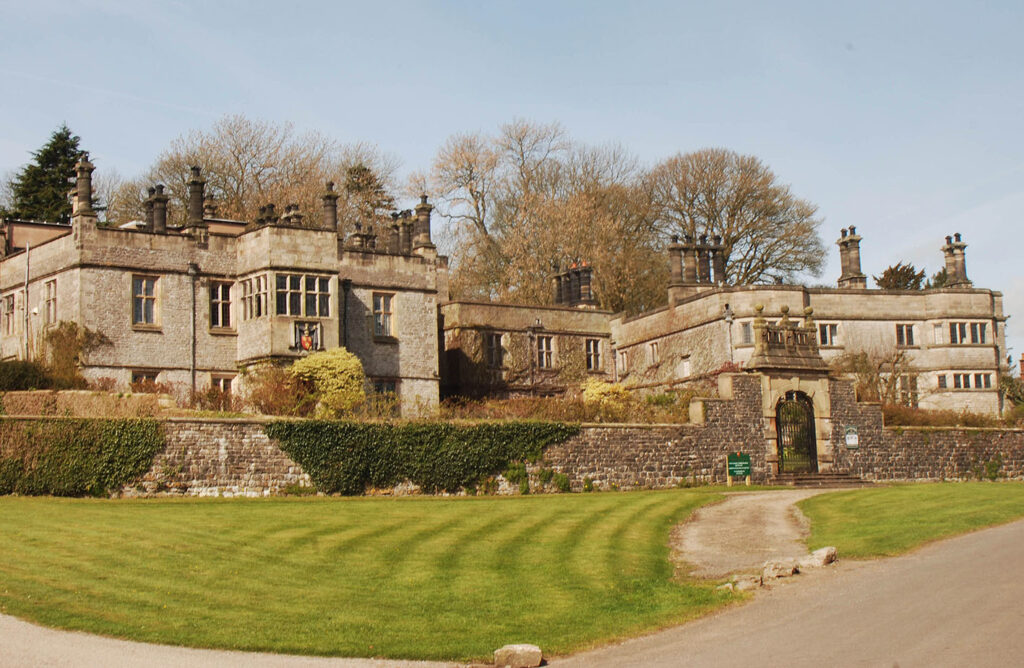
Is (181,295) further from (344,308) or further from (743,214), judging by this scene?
(743,214)

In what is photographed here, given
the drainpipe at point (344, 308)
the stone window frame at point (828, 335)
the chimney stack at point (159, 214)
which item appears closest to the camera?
the chimney stack at point (159, 214)

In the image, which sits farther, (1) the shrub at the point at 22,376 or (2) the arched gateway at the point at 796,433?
(2) the arched gateway at the point at 796,433

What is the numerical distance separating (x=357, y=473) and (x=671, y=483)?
10.5 metres

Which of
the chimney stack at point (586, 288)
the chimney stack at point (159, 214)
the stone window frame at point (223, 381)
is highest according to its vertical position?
the chimney stack at point (159, 214)

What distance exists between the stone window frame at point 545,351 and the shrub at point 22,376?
21968 mm

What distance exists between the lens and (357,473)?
3058cm

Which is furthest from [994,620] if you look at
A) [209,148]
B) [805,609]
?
[209,148]

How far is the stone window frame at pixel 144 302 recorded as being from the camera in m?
38.3

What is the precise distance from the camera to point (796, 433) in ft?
129

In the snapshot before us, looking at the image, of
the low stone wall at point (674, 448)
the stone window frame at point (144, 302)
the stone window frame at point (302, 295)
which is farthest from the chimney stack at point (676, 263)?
the stone window frame at point (144, 302)

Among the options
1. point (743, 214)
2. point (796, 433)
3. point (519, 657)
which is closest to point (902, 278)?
point (743, 214)

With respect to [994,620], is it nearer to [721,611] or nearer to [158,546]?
[721,611]

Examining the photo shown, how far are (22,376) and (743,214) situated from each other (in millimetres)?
44778

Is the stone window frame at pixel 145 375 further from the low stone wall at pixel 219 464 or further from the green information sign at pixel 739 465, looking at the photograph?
the green information sign at pixel 739 465
